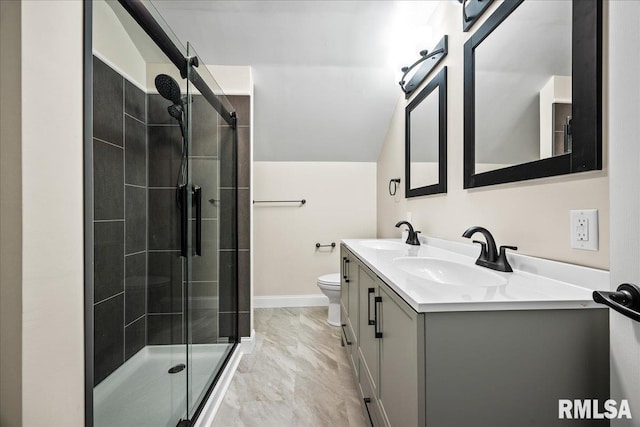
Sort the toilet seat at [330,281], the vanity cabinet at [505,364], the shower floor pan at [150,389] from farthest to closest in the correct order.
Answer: the toilet seat at [330,281], the shower floor pan at [150,389], the vanity cabinet at [505,364]

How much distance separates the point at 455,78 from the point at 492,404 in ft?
5.18

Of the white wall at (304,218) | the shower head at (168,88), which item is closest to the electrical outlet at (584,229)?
the shower head at (168,88)

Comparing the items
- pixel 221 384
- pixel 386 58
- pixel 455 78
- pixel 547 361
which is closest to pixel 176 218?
pixel 221 384

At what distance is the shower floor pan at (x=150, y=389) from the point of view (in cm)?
95

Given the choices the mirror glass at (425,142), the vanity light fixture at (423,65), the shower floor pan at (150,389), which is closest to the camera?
the shower floor pan at (150,389)

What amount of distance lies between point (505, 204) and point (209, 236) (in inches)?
62.2

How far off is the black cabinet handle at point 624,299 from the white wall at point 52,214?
3.95 ft

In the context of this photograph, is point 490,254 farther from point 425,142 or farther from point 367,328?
point 425,142

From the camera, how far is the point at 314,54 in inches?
89.4

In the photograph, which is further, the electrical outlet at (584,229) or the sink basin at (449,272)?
the sink basin at (449,272)

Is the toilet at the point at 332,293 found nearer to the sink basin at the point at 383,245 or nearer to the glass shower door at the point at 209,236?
the sink basin at the point at 383,245

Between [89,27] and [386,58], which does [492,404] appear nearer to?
[89,27]

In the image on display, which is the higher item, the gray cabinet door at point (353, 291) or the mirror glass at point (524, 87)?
the mirror glass at point (524, 87)

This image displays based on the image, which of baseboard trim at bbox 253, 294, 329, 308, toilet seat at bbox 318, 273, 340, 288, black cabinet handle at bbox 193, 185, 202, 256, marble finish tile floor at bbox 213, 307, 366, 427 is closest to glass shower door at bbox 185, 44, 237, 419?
black cabinet handle at bbox 193, 185, 202, 256
